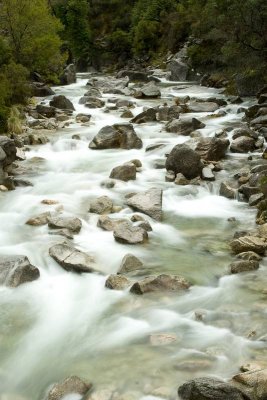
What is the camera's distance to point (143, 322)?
6301 millimetres

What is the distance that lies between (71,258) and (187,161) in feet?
19.2

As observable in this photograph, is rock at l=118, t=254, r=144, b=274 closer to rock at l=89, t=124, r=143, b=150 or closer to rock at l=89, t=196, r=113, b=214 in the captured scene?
rock at l=89, t=196, r=113, b=214

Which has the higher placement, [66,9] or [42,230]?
[66,9]

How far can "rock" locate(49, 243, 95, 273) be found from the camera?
7750 millimetres

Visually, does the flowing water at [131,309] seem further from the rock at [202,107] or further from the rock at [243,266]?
the rock at [202,107]

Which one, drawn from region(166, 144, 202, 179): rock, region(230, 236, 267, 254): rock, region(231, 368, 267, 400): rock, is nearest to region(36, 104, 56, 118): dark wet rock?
region(166, 144, 202, 179): rock

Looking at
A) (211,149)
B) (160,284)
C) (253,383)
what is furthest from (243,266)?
(211,149)

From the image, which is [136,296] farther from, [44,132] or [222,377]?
[44,132]

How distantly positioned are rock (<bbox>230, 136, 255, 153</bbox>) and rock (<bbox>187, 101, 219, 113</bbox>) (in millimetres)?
7020

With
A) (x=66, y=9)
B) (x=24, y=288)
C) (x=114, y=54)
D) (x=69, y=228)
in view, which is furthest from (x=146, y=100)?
(x=66, y=9)

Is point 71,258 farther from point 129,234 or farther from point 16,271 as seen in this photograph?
point 129,234

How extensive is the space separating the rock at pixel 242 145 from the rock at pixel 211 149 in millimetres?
495

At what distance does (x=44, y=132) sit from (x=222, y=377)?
1500 cm

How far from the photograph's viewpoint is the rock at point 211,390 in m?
4.31
